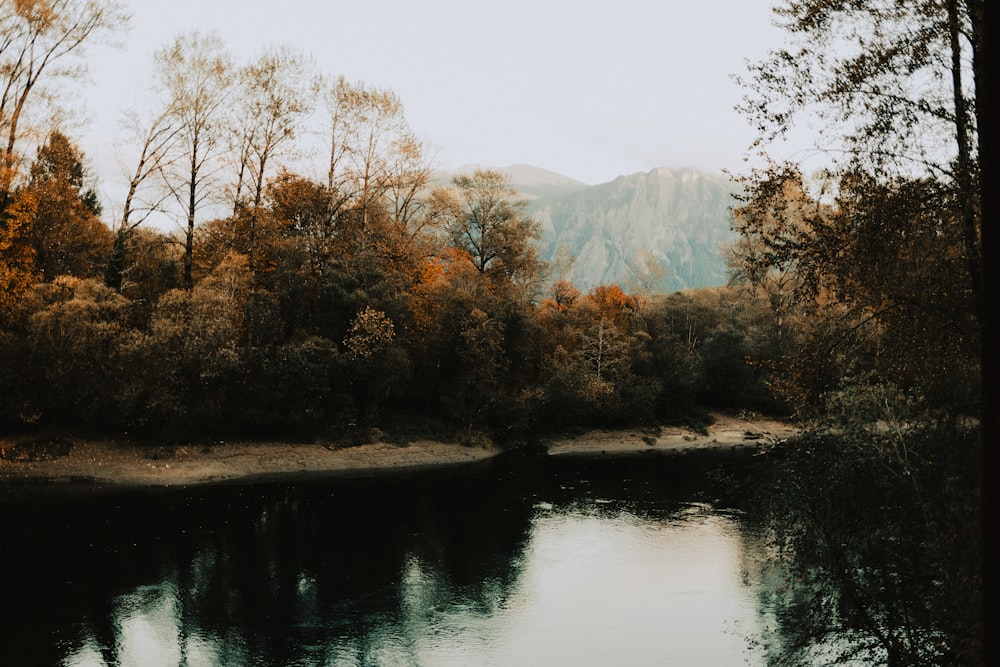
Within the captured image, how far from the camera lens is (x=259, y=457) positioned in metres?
46.8

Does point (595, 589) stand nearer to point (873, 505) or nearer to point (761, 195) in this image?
point (873, 505)

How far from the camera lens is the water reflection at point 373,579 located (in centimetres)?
2119

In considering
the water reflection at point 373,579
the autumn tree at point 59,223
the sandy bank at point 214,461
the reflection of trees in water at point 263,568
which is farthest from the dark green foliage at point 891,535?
the autumn tree at point 59,223

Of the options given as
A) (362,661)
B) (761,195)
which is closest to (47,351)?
(362,661)

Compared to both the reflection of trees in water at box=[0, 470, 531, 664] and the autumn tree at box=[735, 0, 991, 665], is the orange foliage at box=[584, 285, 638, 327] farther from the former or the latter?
the autumn tree at box=[735, 0, 991, 665]

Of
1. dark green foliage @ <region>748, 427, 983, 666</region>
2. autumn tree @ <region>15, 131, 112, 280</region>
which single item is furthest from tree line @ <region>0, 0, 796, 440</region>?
dark green foliage @ <region>748, 427, 983, 666</region>

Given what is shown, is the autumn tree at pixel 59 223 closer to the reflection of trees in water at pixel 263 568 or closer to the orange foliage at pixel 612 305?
the reflection of trees in water at pixel 263 568

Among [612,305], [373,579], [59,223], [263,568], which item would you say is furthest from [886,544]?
[612,305]

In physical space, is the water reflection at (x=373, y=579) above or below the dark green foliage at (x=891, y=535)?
below

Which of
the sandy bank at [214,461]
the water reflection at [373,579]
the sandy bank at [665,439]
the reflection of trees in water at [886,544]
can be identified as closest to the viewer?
the reflection of trees in water at [886,544]

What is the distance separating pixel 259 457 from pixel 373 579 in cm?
2215

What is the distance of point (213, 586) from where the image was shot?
26062 mm

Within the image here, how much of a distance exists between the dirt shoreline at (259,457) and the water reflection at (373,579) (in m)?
2.90

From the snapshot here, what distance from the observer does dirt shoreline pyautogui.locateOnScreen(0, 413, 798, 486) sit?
132ft
